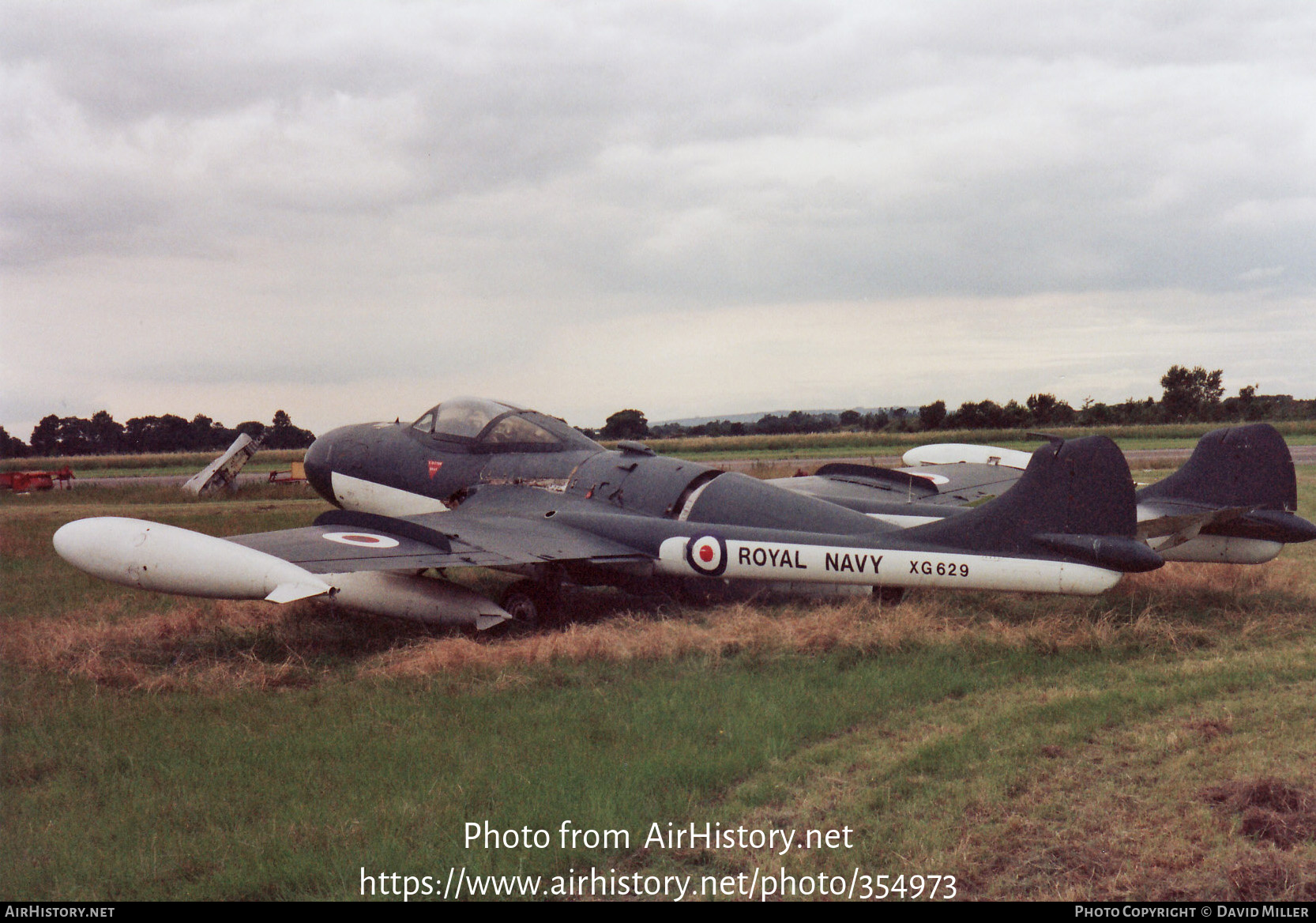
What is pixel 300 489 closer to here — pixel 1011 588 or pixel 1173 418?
pixel 1011 588

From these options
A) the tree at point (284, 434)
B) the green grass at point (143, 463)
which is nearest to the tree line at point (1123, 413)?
the tree at point (284, 434)

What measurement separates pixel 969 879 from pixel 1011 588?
4628mm

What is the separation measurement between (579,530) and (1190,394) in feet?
139

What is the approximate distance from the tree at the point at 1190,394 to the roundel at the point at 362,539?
42.8m

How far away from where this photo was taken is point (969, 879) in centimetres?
378

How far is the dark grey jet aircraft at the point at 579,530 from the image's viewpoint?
7.70m

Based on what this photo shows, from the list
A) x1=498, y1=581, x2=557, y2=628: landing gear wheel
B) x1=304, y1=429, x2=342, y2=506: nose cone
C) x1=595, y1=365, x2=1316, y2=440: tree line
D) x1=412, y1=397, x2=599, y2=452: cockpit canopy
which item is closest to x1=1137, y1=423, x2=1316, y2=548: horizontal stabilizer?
x1=498, y1=581, x2=557, y2=628: landing gear wheel

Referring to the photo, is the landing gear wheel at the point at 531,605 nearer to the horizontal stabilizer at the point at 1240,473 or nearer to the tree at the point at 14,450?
the horizontal stabilizer at the point at 1240,473

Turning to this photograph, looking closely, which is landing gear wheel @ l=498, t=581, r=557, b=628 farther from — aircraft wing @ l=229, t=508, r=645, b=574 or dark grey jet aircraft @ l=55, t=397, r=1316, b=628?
aircraft wing @ l=229, t=508, r=645, b=574

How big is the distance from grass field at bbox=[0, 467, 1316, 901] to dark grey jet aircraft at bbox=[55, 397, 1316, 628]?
545 millimetres

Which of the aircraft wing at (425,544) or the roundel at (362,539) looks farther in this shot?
the roundel at (362,539)

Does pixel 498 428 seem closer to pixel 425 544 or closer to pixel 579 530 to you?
pixel 579 530

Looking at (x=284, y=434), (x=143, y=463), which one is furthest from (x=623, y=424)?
(x=143, y=463)

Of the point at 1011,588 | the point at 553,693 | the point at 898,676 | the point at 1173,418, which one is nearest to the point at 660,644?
the point at 553,693
